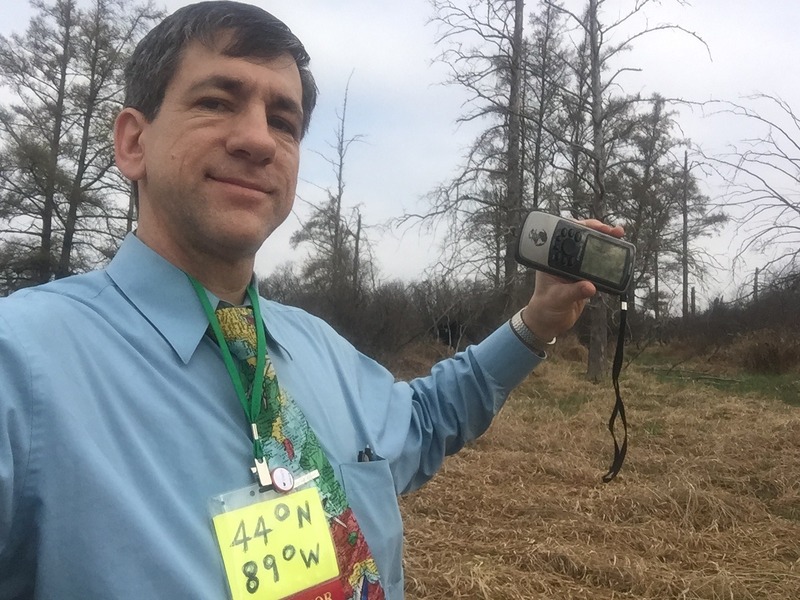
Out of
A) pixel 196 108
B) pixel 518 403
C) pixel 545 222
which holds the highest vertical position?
pixel 196 108

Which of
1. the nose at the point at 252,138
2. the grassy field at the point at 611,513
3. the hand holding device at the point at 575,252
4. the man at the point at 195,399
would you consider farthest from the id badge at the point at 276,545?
the grassy field at the point at 611,513

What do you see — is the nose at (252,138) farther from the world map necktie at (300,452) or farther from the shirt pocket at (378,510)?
the shirt pocket at (378,510)

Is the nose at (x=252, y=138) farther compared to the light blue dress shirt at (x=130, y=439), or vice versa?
the nose at (x=252, y=138)

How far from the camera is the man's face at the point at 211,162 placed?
1275 mm

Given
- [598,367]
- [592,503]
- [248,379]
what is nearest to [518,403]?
[598,367]

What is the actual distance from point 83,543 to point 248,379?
0.41 meters

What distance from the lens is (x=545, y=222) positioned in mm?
1820

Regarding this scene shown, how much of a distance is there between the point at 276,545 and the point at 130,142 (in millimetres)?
876

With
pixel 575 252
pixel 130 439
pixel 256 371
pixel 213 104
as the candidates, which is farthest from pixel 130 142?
pixel 575 252

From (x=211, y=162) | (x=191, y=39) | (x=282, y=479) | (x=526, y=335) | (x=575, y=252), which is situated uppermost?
(x=191, y=39)

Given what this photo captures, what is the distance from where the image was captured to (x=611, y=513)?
4914mm

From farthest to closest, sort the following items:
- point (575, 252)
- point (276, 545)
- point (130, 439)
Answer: point (575, 252) < point (276, 545) < point (130, 439)

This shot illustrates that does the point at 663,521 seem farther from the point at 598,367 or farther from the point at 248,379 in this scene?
the point at 598,367

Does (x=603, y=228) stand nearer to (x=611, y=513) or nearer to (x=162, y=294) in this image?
(x=162, y=294)
